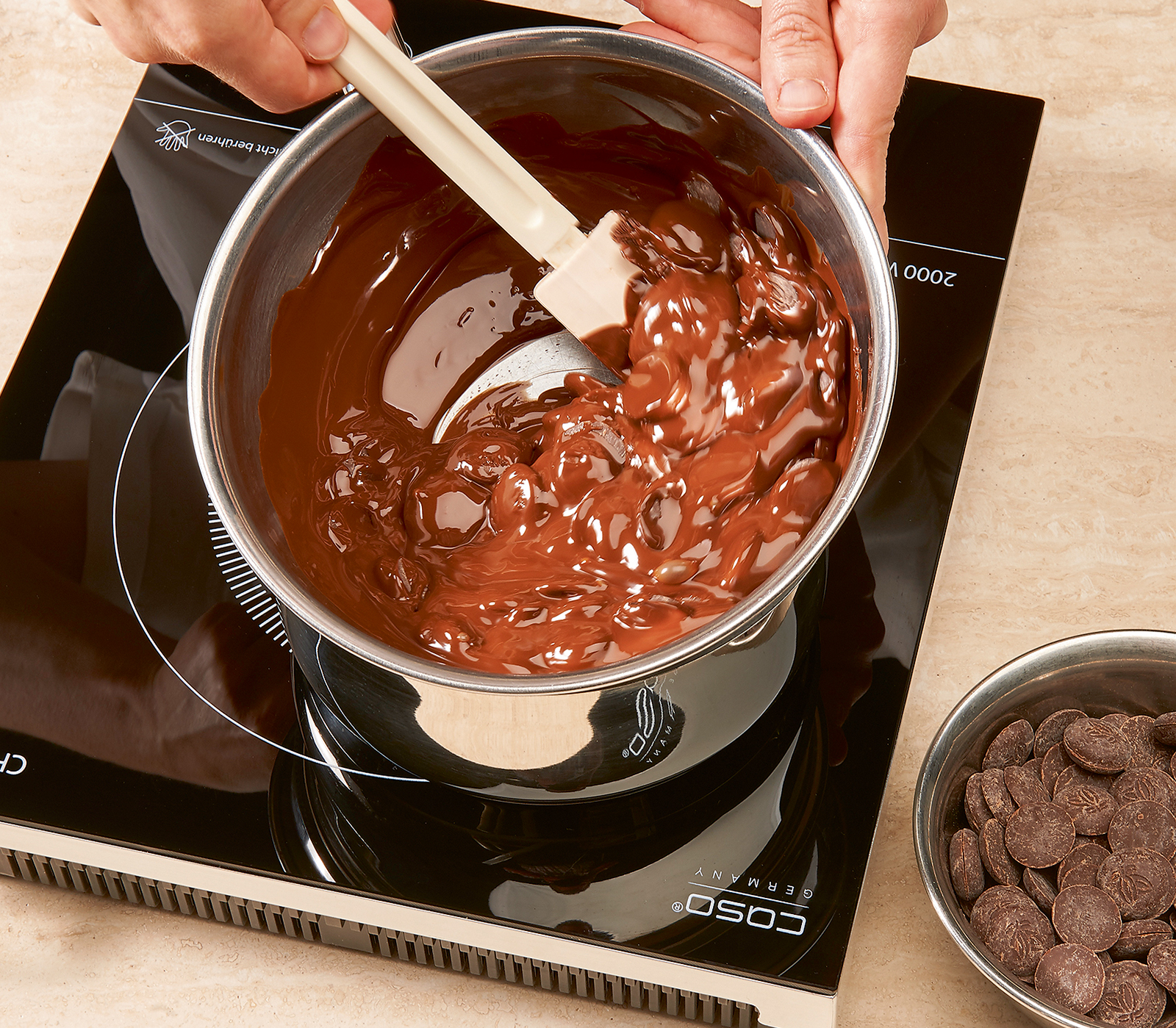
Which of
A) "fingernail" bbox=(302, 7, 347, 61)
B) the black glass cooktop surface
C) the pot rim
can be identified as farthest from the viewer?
the black glass cooktop surface

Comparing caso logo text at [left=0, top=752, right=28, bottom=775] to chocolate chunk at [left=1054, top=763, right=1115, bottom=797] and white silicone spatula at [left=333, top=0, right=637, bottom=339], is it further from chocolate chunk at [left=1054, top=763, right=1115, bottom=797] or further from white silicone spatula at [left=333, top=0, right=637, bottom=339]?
chocolate chunk at [left=1054, top=763, right=1115, bottom=797]

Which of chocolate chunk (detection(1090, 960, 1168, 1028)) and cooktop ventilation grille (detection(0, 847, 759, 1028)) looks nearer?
chocolate chunk (detection(1090, 960, 1168, 1028))

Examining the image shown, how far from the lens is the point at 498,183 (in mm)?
885

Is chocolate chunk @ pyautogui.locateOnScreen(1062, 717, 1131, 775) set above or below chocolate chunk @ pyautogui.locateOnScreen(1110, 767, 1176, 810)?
above

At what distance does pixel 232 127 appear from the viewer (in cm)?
119

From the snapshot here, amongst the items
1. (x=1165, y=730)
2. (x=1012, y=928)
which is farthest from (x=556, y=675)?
(x=1165, y=730)

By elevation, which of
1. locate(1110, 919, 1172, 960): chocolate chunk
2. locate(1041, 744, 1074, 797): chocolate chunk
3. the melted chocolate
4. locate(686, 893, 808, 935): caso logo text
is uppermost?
the melted chocolate

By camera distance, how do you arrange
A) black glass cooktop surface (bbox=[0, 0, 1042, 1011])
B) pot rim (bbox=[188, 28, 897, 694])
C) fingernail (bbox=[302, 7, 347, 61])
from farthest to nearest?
black glass cooktop surface (bbox=[0, 0, 1042, 1011])
fingernail (bbox=[302, 7, 347, 61])
pot rim (bbox=[188, 28, 897, 694])

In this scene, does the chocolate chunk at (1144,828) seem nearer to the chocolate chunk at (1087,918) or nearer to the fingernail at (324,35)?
the chocolate chunk at (1087,918)

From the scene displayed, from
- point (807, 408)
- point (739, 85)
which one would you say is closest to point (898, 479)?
point (807, 408)

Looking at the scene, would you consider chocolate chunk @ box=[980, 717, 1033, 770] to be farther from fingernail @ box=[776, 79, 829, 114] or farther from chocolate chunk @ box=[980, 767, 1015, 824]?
fingernail @ box=[776, 79, 829, 114]

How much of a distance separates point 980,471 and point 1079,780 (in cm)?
31

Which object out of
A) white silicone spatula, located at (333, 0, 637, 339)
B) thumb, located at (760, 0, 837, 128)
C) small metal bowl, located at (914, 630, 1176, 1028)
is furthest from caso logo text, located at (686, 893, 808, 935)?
thumb, located at (760, 0, 837, 128)

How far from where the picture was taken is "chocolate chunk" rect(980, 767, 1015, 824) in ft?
2.90
